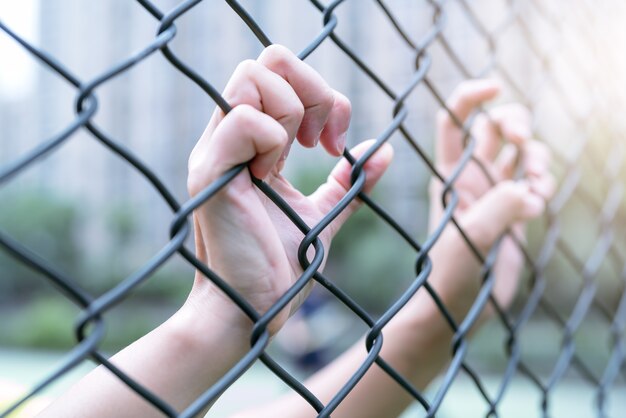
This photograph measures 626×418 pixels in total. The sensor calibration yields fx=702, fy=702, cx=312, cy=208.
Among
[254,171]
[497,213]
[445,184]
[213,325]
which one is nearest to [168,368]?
[213,325]

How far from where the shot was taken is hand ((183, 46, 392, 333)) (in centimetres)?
54

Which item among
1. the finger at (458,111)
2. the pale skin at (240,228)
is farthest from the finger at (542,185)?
the pale skin at (240,228)

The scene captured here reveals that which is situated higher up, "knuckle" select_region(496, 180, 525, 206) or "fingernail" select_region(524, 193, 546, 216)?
"knuckle" select_region(496, 180, 525, 206)

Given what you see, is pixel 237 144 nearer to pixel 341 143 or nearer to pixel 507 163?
pixel 341 143

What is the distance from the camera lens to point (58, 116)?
34.0 meters

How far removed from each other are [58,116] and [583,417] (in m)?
33.5

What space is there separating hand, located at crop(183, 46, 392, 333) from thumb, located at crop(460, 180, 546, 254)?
0.43m

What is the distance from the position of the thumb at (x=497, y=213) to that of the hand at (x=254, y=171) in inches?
16.8

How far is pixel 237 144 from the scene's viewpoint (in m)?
0.53

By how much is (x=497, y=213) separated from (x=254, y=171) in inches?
20.3

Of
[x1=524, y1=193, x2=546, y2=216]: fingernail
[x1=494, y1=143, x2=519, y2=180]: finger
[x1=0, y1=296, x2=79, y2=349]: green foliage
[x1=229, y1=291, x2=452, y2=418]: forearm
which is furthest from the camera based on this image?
[x1=0, y1=296, x2=79, y2=349]: green foliage

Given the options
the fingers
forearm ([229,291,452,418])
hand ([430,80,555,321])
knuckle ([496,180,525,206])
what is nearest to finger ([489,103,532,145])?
hand ([430,80,555,321])

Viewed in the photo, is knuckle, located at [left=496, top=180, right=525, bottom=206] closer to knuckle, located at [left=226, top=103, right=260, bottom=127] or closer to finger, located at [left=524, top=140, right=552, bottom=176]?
finger, located at [left=524, top=140, right=552, bottom=176]

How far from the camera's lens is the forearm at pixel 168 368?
58 centimetres
